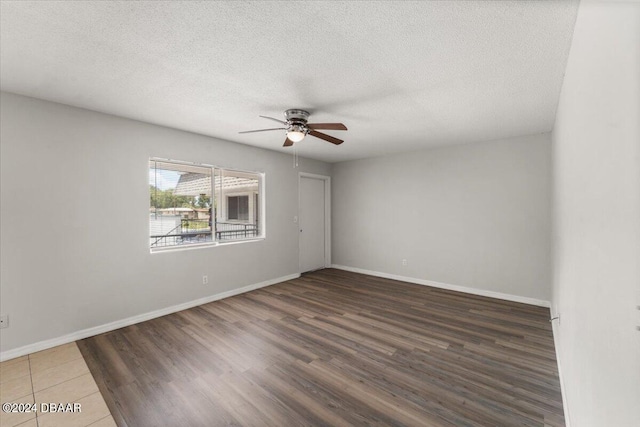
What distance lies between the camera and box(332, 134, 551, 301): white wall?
3.99 meters

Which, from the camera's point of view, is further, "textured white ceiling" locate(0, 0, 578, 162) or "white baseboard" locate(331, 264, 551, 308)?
"white baseboard" locate(331, 264, 551, 308)

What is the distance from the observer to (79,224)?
9.87 feet

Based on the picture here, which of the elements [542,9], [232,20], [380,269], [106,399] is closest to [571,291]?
[542,9]

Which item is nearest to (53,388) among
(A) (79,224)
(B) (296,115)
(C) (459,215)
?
(A) (79,224)

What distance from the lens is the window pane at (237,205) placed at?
441 cm

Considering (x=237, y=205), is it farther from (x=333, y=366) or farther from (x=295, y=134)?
(x=333, y=366)

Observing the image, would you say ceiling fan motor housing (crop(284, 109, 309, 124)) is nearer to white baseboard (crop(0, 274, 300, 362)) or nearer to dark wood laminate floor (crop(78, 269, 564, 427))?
dark wood laminate floor (crop(78, 269, 564, 427))

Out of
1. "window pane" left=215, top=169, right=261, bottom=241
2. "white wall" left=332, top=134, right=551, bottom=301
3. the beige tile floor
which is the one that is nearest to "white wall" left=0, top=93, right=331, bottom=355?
the beige tile floor

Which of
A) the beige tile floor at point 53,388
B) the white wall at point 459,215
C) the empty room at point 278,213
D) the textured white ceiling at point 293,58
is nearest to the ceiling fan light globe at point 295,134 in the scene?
the empty room at point 278,213

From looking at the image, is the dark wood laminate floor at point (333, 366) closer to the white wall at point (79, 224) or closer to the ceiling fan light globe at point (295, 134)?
the white wall at point (79, 224)

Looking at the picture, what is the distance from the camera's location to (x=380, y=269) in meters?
5.71

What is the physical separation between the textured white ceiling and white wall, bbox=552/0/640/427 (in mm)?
569

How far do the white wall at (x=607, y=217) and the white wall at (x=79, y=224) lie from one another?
416 centimetres

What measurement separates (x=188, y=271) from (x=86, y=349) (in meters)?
1.37
